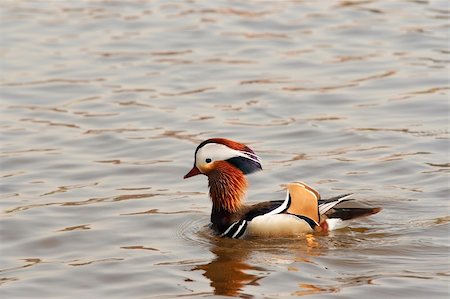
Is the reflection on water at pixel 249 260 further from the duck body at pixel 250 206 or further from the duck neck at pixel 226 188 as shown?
the duck neck at pixel 226 188

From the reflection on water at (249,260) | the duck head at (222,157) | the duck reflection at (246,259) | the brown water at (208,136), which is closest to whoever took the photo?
the reflection on water at (249,260)

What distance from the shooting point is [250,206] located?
10.7 meters

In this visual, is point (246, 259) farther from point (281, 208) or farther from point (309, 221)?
point (309, 221)

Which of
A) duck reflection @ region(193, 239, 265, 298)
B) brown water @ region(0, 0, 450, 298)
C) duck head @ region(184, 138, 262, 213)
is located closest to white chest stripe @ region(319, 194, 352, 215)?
brown water @ region(0, 0, 450, 298)

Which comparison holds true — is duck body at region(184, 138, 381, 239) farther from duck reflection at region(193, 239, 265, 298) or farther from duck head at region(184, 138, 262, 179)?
duck reflection at region(193, 239, 265, 298)

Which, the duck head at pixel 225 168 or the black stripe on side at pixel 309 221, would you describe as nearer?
the black stripe on side at pixel 309 221

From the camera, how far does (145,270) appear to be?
374 inches

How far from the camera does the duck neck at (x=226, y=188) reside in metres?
10.7

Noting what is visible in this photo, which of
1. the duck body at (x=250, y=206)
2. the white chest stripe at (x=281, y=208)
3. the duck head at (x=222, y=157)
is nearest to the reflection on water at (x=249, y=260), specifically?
the duck body at (x=250, y=206)

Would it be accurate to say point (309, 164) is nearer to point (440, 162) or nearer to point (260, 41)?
point (440, 162)

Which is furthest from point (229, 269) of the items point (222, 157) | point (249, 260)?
point (222, 157)

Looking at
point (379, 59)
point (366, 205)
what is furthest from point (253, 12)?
point (366, 205)

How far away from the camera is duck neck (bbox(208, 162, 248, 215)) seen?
10.7m

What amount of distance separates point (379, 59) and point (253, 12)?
3.21m
